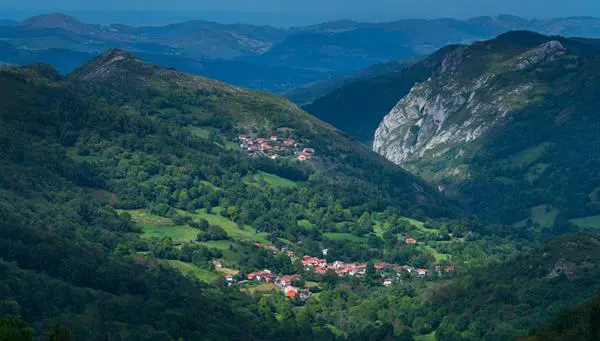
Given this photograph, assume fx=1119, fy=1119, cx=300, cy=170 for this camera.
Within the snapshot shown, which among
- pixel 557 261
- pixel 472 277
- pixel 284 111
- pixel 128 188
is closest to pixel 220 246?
pixel 128 188

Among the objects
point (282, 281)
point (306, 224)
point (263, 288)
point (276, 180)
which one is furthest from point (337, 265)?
point (276, 180)

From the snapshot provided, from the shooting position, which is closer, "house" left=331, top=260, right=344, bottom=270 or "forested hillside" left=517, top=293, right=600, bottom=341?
"forested hillside" left=517, top=293, right=600, bottom=341

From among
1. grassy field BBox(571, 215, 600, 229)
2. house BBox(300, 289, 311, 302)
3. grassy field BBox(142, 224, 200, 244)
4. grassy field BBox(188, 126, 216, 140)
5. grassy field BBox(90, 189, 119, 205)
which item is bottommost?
grassy field BBox(571, 215, 600, 229)

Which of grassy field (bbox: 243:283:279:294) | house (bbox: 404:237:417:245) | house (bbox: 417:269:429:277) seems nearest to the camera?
grassy field (bbox: 243:283:279:294)

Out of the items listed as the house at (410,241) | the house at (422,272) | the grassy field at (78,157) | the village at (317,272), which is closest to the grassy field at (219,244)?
the village at (317,272)

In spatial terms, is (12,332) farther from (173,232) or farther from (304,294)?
(173,232)

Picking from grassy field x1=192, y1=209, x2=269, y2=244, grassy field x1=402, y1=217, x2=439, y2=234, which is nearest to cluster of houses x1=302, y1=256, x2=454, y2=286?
grassy field x1=192, y1=209, x2=269, y2=244

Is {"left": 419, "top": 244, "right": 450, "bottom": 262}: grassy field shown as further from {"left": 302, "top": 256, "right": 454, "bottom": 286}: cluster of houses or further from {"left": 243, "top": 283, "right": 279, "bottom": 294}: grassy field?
{"left": 243, "top": 283, "right": 279, "bottom": 294}: grassy field

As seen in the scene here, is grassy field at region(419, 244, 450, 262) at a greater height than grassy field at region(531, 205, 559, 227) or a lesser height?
greater
